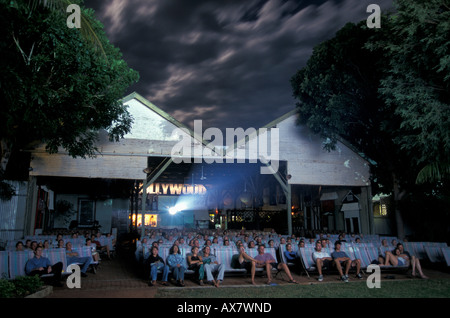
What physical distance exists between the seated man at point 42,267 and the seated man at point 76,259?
4.42 feet

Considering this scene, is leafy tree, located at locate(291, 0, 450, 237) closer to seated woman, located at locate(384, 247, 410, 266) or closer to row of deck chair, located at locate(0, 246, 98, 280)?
seated woman, located at locate(384, 247, 410, 266)

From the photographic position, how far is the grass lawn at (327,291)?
22.2 feet

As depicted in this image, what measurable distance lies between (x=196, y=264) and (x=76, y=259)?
11.8 ft

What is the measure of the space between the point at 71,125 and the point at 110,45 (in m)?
3.26

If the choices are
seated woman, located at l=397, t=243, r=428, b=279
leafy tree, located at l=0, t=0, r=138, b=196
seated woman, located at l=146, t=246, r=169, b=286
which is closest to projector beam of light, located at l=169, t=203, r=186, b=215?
leafy tree, located at l=0, t=0, r=138, b=196

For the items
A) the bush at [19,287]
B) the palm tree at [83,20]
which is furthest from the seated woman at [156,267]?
the palm tree at [83,20]

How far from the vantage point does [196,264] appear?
8.55 meters

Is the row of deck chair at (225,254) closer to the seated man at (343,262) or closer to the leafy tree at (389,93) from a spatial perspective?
the seated man at (343,262)

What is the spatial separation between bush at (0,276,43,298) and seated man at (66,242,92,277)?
2.52 m

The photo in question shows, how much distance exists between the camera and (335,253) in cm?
929

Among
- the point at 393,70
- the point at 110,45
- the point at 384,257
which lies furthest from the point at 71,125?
the point at 393,70

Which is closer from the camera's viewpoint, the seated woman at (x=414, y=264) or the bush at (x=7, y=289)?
the bush at (x=7, y=289)

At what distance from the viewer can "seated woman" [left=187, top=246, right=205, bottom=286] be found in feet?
26.9
